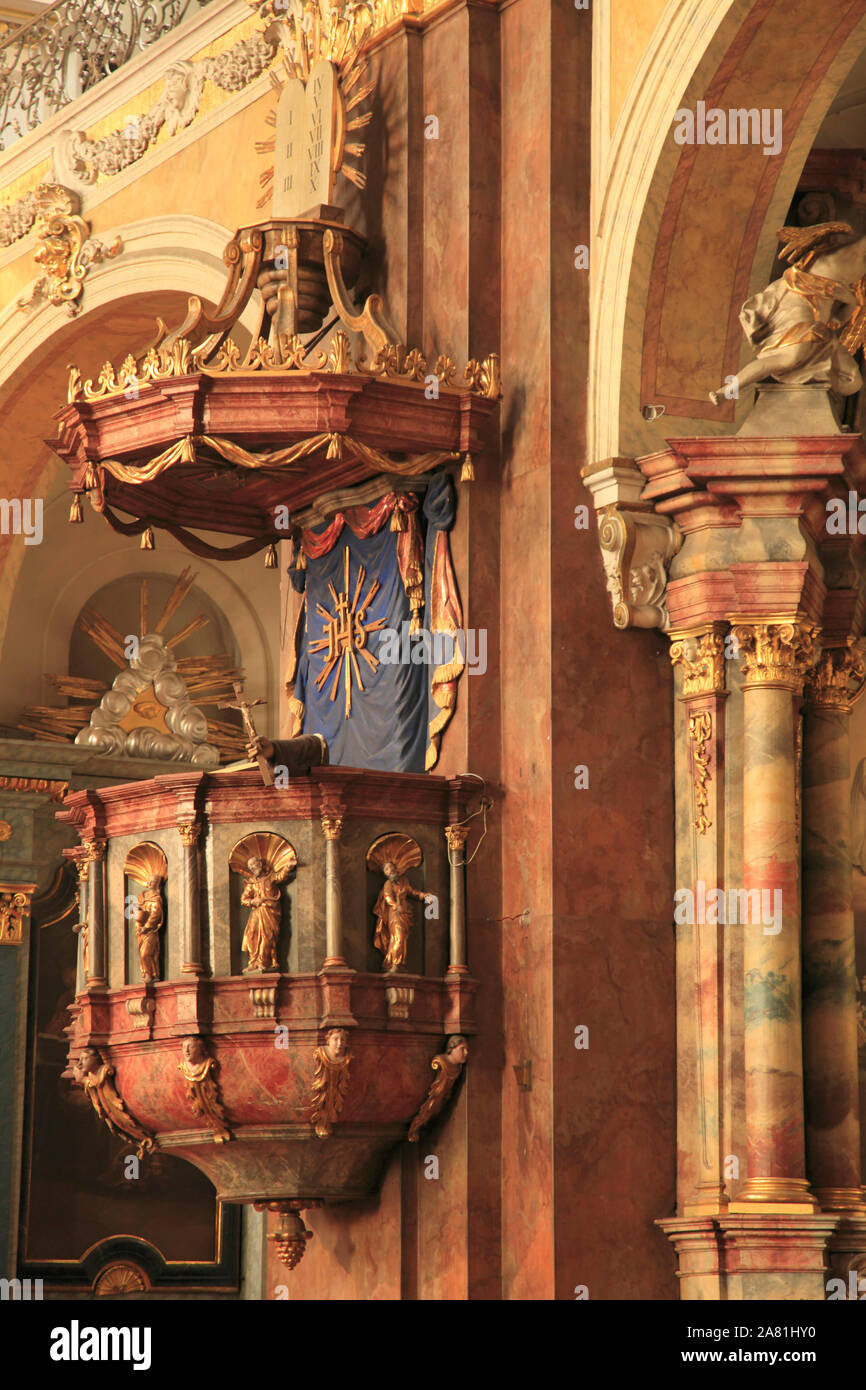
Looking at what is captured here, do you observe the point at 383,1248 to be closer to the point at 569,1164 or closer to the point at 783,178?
the point at 569,1164

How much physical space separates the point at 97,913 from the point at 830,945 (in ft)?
8.86

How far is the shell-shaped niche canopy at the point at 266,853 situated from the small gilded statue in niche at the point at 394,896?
0.30 m

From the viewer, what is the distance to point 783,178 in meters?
8.65

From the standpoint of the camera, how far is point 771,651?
27.0 ft

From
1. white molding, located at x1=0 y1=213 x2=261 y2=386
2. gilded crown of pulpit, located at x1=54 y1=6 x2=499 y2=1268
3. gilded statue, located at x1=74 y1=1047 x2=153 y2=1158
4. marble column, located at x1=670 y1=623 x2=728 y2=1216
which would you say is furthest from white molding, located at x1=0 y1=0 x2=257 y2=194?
gilded statue, located at x1=74 y1=1047 x2=153 y2=1158

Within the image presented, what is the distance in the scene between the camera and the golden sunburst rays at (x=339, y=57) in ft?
30.4

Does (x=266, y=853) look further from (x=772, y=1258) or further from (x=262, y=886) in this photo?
(x=772, y=1258)

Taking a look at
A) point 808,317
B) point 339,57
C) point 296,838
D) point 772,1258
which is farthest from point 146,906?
point 339,57

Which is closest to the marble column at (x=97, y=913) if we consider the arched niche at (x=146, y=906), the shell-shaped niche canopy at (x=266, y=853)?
the arched niche at (x=146, y=906)

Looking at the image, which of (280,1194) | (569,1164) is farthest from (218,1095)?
(569,1164)

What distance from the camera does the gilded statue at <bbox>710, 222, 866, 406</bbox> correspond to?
8.42 m

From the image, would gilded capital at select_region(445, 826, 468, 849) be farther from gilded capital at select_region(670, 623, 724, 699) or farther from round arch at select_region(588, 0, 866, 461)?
round arch at select_region(588, 0, 866, 461)

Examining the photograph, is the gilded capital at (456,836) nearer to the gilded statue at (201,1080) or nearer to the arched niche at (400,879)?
the arched niche at (400,879)

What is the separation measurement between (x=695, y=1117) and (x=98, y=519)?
7.11 meters
